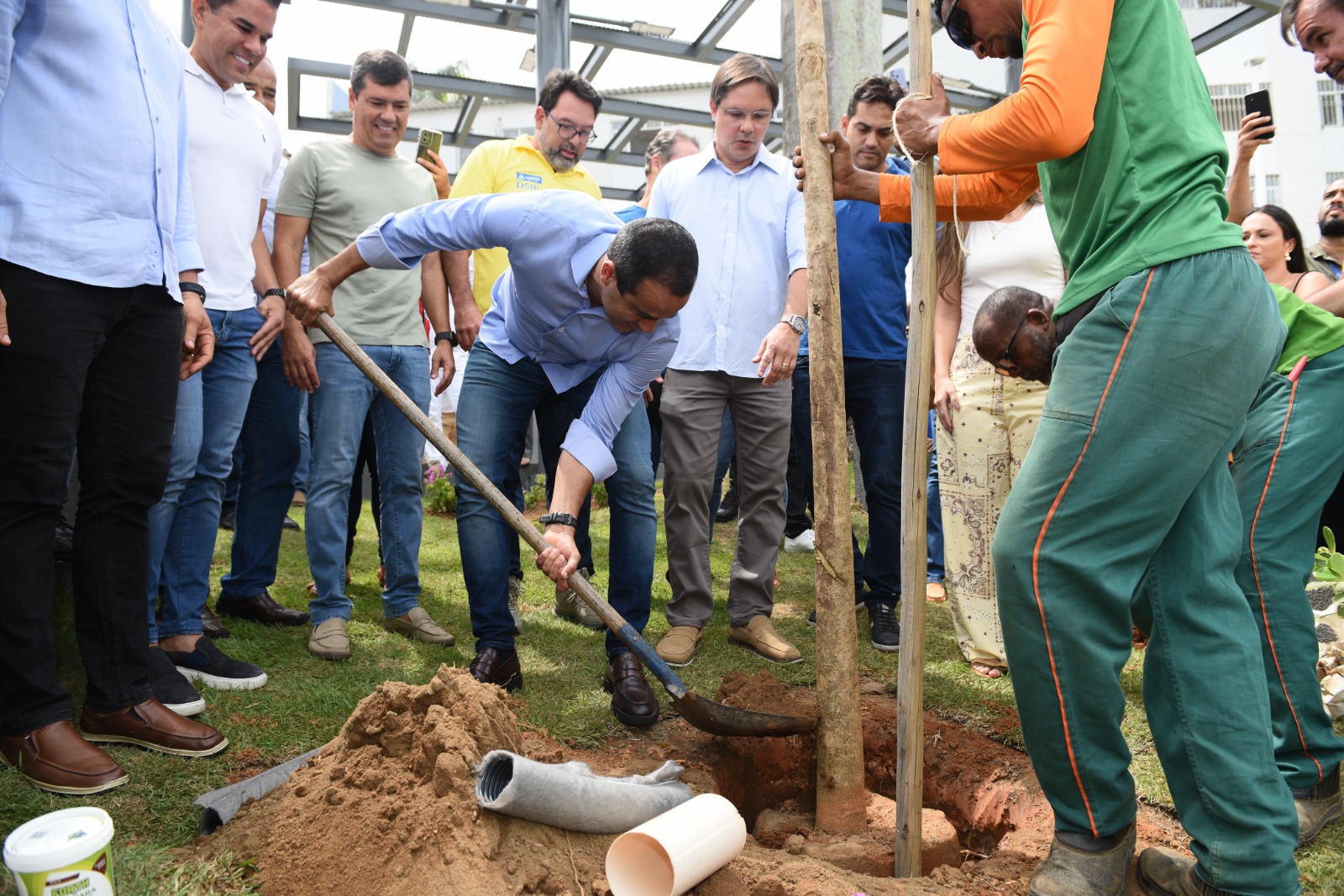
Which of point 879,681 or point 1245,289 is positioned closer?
point 1245,289

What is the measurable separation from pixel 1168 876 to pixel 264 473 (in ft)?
11.4

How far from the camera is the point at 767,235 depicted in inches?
167

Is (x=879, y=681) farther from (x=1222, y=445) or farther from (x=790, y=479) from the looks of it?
(x=790, y=479)

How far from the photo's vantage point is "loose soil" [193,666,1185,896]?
2.10 m

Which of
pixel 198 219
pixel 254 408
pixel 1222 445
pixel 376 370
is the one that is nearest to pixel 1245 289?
pixel 1222 445

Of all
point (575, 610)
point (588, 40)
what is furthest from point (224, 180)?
point (588, 40)

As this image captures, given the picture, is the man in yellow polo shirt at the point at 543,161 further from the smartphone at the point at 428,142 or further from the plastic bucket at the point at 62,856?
the plastic bucket at the point at 62,856

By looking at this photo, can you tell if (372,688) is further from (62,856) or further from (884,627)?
(884,627)

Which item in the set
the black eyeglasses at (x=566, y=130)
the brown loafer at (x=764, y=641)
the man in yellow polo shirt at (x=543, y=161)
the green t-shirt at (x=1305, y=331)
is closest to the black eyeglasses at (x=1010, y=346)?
the green t-shirt at (x=1305, y=331)

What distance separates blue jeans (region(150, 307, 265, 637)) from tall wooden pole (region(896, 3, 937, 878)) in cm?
241

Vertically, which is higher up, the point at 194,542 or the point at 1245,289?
the point at 1245,289

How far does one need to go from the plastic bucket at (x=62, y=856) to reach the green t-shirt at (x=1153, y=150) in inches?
88.9

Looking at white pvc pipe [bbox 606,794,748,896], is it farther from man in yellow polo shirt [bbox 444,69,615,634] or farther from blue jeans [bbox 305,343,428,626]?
man in yellow polo shirt [bbox 444,69,615,634]

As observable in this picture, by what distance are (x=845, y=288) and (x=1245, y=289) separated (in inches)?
92.6
